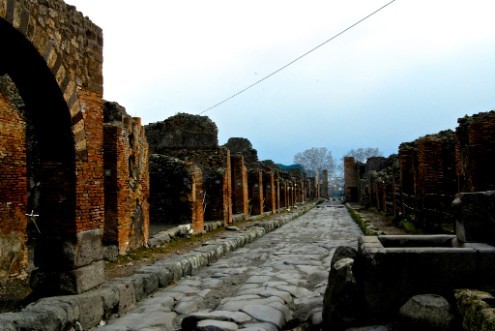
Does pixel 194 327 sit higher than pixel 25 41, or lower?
lower

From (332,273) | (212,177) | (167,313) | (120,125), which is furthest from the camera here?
(212,177)

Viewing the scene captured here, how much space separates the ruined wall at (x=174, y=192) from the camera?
12.2 metres

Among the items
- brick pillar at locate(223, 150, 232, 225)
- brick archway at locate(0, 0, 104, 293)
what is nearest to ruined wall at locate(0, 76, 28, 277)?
brick archway at locate(0, 0, 104, 293)

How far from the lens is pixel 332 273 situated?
14.0ft

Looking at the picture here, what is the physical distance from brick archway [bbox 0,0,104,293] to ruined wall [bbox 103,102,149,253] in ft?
7.26

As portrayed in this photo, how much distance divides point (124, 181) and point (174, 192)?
171 inches

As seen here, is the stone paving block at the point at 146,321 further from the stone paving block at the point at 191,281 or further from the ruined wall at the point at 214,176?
the ruined wall at the point at 214,176

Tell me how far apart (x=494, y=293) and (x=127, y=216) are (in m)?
6.67

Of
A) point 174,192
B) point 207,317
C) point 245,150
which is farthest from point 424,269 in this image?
point 245,150

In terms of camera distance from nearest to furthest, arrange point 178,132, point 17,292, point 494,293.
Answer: point 494,293
point 17,292
point 178,132

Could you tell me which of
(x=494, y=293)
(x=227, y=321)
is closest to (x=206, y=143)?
(x=227, y=321)

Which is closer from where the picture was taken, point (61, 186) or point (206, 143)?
point (61, 186)

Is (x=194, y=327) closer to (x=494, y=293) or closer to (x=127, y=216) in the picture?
(x=494, y=293)

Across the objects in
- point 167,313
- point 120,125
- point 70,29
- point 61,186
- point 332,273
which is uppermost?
point 70,29
